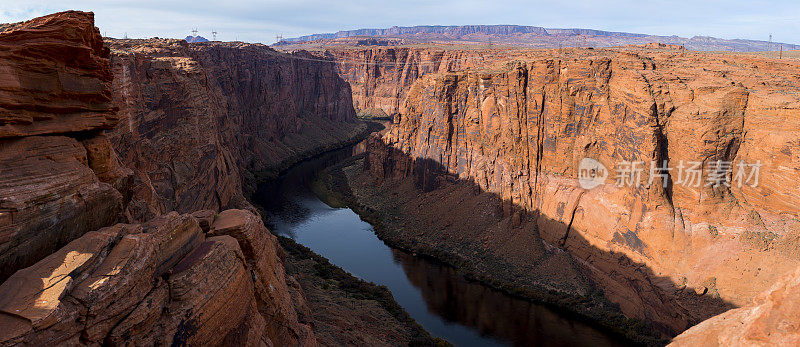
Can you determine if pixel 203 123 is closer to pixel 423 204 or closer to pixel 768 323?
pixel 423 204

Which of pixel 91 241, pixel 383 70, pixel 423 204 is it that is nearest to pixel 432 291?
pixel 423 204

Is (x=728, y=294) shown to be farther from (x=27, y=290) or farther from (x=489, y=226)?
(x=27, y=290)

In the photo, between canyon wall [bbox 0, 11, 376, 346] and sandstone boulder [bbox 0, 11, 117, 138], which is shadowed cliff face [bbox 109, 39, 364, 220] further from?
sandstone boulder [bbox 0, 11, 117, 138]

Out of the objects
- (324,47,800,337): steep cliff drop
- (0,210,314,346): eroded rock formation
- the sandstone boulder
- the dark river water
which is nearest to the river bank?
(324,47,800,337): steep cliff drop

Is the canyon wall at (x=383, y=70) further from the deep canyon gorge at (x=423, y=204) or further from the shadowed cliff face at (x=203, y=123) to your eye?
the deep canyon gorge at (x=423, y=204)

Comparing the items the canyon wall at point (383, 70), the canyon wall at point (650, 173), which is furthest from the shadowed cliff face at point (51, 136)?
the canyon wall at point (383, 70)

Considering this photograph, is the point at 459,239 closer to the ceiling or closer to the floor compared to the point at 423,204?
closer to the floor

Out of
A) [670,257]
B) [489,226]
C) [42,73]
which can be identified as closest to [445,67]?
[489,226]
